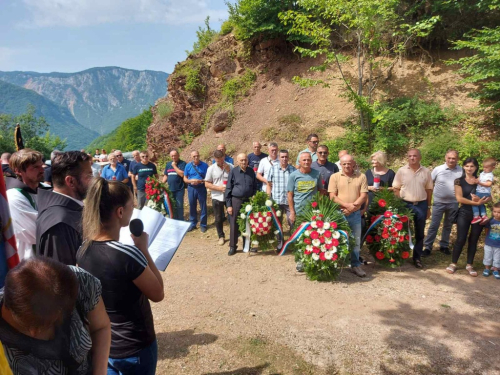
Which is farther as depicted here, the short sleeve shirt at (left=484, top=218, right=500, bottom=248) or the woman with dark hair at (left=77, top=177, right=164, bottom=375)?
the short sleeve shirt at (left=484, top=218, right=500, bottom=248)

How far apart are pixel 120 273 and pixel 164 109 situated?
1651 cm

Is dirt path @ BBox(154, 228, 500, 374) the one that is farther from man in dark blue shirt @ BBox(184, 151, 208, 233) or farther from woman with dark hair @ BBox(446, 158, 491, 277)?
man in dark blue shirt @ BBox(184, 151, 208, 233)

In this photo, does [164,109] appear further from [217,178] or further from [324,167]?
[324,167]

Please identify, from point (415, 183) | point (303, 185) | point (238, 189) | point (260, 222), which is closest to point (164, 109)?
point (238, 189)

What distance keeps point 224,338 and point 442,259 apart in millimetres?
4851

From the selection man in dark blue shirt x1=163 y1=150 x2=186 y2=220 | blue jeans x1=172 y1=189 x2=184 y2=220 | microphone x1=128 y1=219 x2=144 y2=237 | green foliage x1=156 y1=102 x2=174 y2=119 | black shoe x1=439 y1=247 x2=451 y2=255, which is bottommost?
black shoe x1=439 y1=247 x2=451 y2=255

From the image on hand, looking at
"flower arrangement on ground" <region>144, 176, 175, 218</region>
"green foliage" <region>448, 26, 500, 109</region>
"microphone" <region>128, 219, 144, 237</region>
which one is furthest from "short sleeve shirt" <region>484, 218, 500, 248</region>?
"flower arrangement on ground" <region>144, 176, 175, 218</region>

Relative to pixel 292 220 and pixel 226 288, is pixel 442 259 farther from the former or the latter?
pixel 226 288

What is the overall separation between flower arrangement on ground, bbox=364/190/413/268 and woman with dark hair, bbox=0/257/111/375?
5401 millimetres

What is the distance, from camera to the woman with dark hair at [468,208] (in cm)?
557

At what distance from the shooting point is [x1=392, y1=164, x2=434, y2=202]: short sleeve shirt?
230 inches

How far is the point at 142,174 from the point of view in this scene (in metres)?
9.04

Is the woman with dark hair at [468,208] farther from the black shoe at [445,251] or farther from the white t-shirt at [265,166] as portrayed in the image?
the white t-shirt at [265,166]

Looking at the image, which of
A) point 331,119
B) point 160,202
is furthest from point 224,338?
point 331,119
